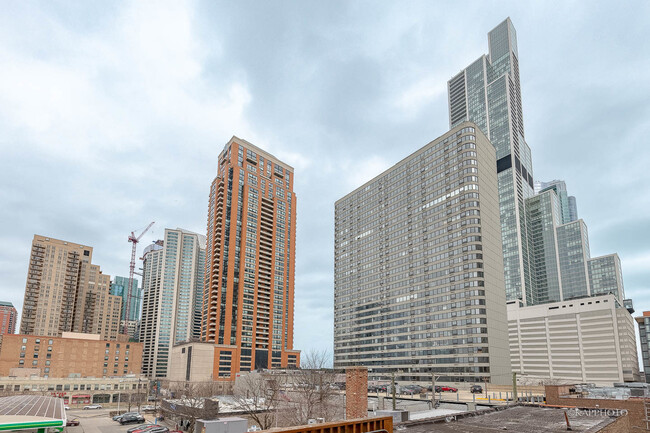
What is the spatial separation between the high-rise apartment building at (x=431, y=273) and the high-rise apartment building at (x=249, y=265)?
1054 inches

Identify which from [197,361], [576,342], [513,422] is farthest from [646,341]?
[513,422]

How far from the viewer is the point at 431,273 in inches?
4946

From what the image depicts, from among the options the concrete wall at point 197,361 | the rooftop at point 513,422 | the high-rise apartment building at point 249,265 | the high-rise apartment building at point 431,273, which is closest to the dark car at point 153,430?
the rooftop at point 513,422

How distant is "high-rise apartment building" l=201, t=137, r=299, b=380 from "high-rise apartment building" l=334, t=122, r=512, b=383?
26761 mm

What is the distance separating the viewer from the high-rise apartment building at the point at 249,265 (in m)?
141

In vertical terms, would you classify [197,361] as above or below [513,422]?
below

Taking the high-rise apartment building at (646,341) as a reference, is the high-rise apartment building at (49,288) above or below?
above

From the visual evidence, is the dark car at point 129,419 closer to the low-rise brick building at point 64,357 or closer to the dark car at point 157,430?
the dark car at point 157,430

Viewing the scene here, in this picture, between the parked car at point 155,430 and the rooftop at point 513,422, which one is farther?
the parked car at point 155,430

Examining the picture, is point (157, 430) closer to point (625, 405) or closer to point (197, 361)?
point (625, 405)

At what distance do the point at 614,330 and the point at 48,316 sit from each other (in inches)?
8857

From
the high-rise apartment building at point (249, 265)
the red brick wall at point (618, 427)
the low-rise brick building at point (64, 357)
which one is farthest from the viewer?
the high-rise apartment building at point (249, 265)

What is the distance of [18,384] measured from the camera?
10762 centimetres

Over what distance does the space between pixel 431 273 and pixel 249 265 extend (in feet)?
216
